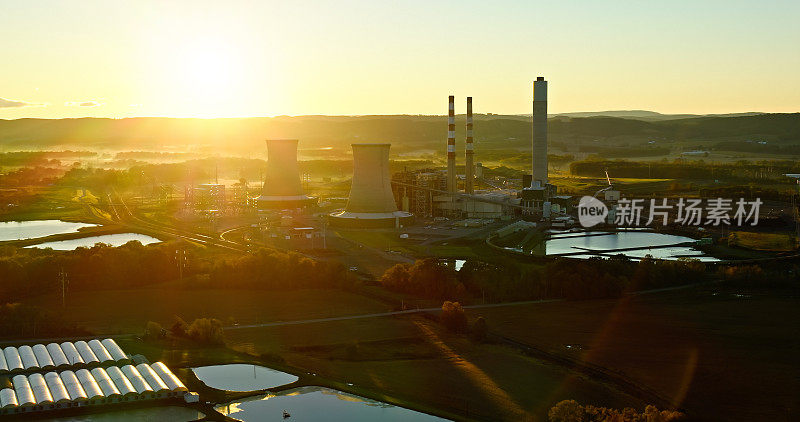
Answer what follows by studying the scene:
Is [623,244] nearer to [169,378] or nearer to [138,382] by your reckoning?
[169,378]

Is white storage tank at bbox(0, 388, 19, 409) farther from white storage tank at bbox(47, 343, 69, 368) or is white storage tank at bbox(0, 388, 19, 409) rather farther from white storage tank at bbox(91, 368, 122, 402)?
white storage tank at bbox(47, 343, 69, 368)

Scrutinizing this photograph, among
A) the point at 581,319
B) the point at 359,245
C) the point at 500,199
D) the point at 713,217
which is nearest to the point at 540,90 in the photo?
the point at 500,199

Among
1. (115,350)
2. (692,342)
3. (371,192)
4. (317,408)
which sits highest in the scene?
(371,192)

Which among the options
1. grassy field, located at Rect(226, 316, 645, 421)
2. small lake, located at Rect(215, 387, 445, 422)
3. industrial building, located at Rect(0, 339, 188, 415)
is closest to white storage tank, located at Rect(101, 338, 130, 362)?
industrial building, located at Rect(0, 339, 188, 415)

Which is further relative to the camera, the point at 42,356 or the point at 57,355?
the point at 57,355

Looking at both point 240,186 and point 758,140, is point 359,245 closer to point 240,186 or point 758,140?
point 240,186

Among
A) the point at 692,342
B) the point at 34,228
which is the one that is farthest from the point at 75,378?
the point at 34,228

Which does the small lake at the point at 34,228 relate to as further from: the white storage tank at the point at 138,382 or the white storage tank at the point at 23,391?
the white storage tank at the point at 138,382
